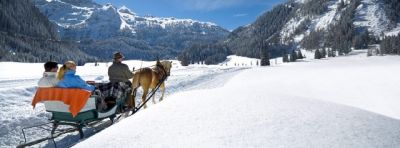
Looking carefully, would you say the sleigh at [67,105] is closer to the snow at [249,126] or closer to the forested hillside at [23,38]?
the snow at [249,126]

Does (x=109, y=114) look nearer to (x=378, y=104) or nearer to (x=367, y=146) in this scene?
(x=367, y=146)

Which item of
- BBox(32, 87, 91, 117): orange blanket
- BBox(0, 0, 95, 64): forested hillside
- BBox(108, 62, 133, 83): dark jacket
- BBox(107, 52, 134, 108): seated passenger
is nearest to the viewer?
BBox(32, 87, 91, 117): orange blanket

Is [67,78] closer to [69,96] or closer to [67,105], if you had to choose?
[69,96]

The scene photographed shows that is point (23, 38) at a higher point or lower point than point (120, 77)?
higher

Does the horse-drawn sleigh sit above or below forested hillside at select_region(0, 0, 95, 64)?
below

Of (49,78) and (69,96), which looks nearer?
(69,96)

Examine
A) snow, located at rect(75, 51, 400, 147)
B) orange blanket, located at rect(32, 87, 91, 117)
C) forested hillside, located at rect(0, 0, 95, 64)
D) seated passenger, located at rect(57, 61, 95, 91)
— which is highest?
forested hillside, located at rect(0, 0, 95, 64)

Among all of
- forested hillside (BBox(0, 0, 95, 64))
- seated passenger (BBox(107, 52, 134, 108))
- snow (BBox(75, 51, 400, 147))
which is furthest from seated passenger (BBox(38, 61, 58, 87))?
forested hillside (BBox(0, 0, 95, 64))

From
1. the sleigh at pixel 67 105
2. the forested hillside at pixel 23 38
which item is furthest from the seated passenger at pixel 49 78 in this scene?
the forested hillside at pixel 23 38

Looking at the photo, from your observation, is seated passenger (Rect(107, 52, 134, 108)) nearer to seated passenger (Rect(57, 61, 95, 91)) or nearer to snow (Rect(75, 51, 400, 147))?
seated passenger (Rect(57, 61, 95, 91))

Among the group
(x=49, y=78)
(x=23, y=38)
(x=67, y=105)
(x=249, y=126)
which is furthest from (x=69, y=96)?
(x=23, y=38)

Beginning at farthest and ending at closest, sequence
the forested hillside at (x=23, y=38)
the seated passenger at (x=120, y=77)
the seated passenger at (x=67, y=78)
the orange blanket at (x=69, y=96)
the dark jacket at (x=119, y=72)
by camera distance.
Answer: the forested hillside at (x=23, y=38) → the dark jacket at (x=119, y=72) → the seated passenger at (x=120, y=77) → the seated passenger at (x=67, y=78) → the orange blanket at (x=69, y=96)

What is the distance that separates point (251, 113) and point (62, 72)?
16.1ft

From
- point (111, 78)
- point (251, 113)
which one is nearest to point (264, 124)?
point (251, 113)
